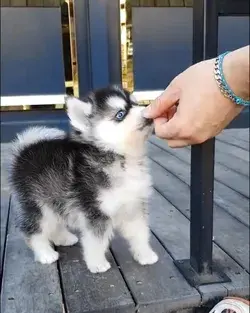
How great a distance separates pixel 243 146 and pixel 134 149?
5.58 ft

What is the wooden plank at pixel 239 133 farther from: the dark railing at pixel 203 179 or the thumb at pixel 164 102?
the thumb at pixel 164 102

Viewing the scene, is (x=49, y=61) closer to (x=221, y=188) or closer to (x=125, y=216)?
(x=221, y=188)

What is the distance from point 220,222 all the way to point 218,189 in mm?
365

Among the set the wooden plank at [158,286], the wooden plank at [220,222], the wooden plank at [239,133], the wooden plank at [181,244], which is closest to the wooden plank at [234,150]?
the wooden plank at [239,133]

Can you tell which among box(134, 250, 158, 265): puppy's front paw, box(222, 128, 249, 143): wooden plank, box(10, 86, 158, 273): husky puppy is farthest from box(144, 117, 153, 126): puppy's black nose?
box(222, 128, 249, 143): wooden plank

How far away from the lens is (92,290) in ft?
4.22

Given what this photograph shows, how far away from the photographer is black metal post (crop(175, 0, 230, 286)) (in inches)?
45.4

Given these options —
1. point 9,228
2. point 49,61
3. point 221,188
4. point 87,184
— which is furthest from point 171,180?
point 49,61

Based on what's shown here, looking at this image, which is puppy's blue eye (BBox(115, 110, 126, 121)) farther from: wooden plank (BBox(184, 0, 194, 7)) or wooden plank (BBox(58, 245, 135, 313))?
wooden plank (BBox(58, 245, 135, 313))

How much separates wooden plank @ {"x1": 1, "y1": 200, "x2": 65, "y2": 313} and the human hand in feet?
1.84

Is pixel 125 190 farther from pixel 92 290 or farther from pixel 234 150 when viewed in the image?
pixel 234 150

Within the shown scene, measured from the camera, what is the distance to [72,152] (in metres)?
1.38

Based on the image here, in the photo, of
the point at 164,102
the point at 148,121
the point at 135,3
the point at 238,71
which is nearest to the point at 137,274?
the point at 148,121

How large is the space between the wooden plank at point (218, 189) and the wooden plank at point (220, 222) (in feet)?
0.12
